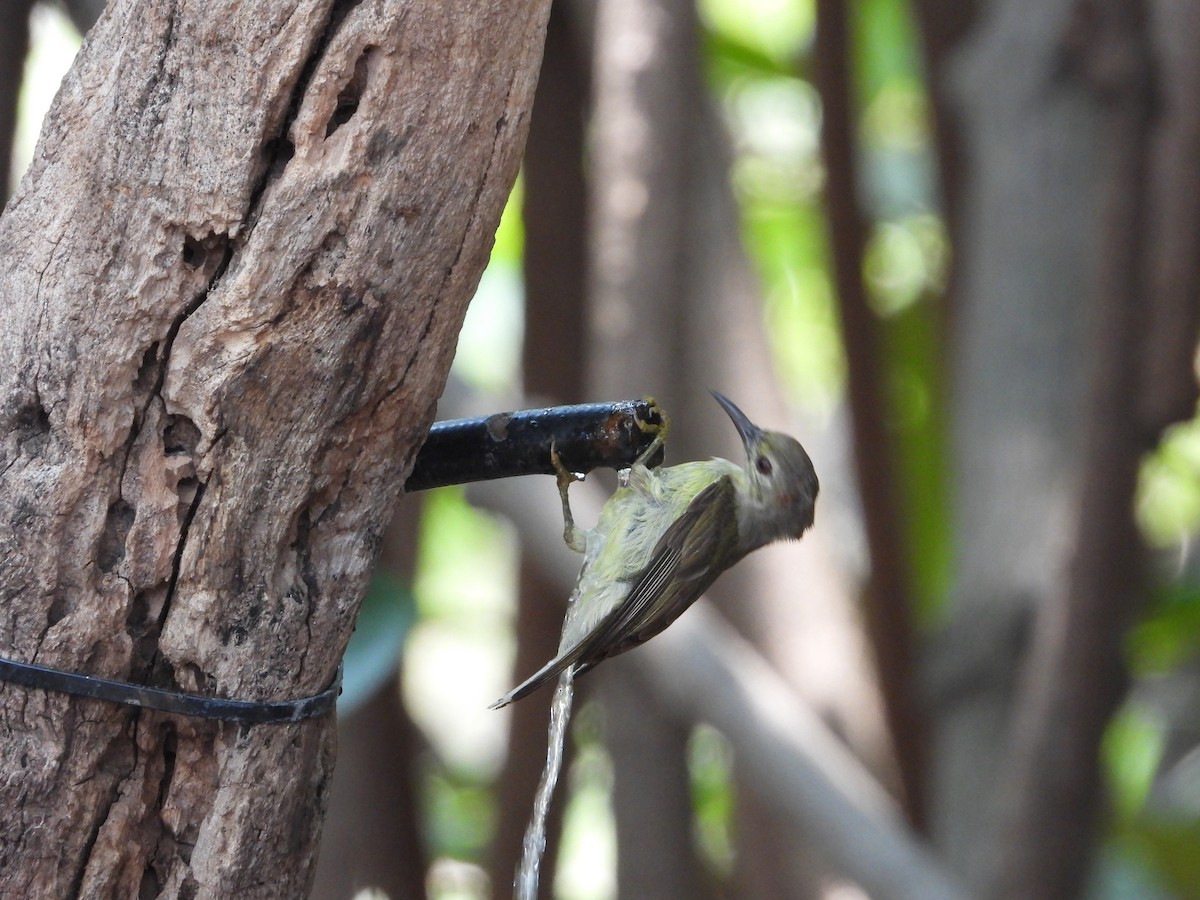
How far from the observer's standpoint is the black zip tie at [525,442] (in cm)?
215

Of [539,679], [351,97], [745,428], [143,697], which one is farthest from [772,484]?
[143,697]

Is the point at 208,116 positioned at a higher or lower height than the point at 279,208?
higher

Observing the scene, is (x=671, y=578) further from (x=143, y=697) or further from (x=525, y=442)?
(x=143, y=697)

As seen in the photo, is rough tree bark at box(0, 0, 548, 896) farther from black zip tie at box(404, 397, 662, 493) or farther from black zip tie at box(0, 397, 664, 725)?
black zip tie at box(404, 397, 662, 493)

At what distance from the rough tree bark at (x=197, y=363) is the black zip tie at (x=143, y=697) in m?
0.03

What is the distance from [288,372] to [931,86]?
492 centimetres

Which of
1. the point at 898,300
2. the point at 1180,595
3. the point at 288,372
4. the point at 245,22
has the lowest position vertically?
the point at 1180,595

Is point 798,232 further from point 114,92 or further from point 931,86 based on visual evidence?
point 114,92

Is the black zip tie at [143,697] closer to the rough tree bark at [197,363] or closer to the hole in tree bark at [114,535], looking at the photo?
the rough tree bark at [197,363]

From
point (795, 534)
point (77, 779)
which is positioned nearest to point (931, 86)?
point (795, 534)

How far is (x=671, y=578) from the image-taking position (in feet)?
9.62

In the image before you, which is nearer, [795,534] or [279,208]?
[279,208]

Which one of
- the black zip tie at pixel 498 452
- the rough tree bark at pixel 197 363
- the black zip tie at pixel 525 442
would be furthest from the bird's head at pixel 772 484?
the rough tree bark at pixel 197 363

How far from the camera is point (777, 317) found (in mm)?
8781
